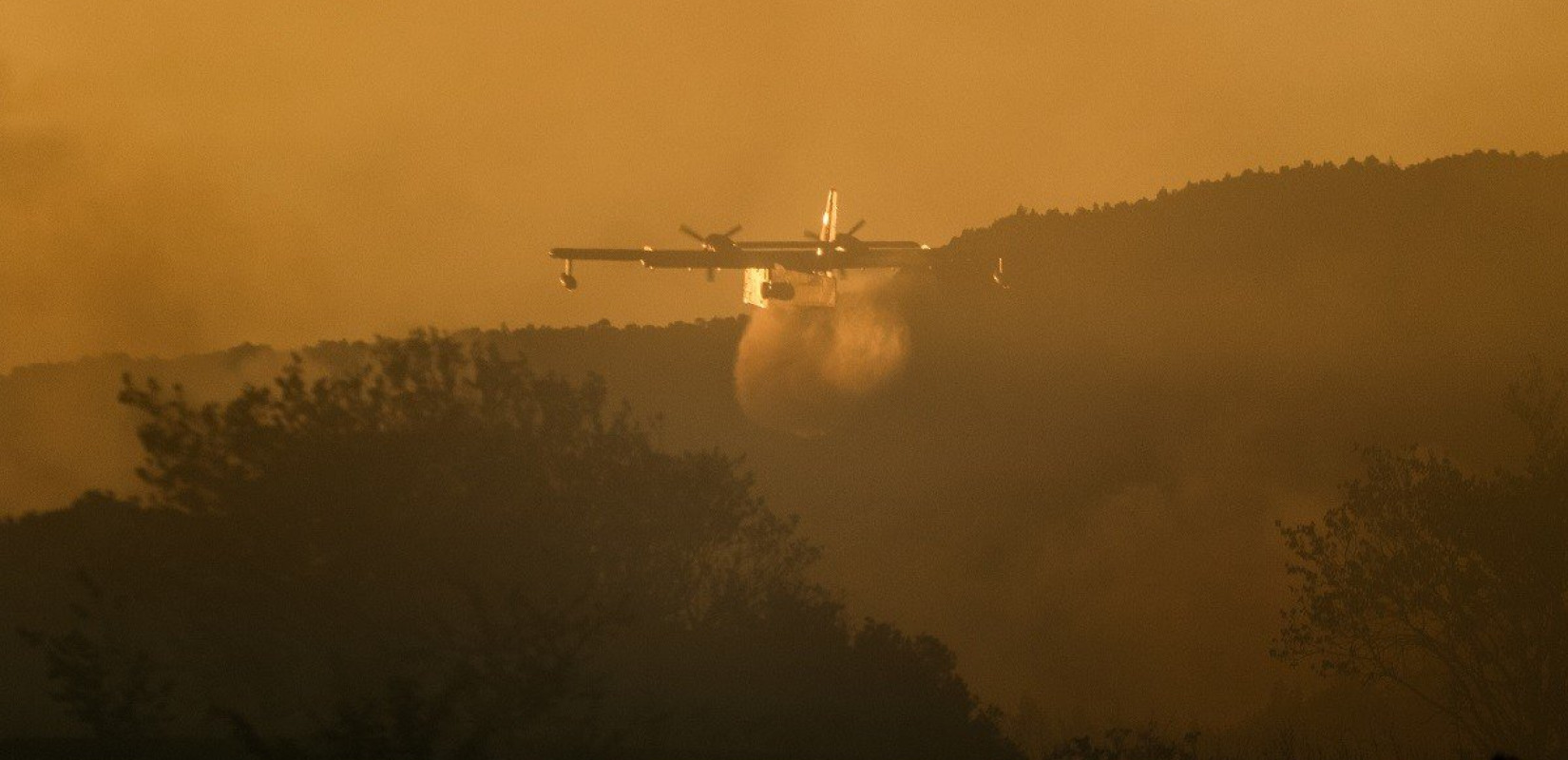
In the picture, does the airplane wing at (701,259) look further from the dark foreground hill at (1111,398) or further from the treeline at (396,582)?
the treeline at (396,582)

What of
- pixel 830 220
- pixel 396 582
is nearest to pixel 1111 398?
pixel 830 220

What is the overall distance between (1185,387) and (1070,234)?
4050cm

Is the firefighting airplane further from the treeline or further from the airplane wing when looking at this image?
the treeline

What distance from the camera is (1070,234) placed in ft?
495

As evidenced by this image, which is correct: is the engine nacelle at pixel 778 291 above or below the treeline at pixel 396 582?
above

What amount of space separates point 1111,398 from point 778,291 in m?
48.0

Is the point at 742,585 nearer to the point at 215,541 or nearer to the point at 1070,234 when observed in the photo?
the point at 215,541

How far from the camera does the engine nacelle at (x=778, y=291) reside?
72938 millimetres

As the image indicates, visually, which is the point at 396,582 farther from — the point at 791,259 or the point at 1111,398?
the point at 1111,398

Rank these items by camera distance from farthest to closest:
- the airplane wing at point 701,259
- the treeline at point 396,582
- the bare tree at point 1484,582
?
the airplane wing at point 701,259 < the bare tree at point 1484,582 < the treeline at point 396,582

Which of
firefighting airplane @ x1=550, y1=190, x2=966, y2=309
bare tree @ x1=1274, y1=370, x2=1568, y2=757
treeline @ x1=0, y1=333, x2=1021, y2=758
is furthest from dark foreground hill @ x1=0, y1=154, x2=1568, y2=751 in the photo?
treeline @ x1=0, y1=333, x2=1021, y2=758

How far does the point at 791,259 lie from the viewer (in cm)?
7438

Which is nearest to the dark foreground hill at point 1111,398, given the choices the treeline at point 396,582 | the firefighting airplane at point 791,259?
the firefighting airplane at point 791,259

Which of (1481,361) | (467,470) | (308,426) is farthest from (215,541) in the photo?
(1481,361)
